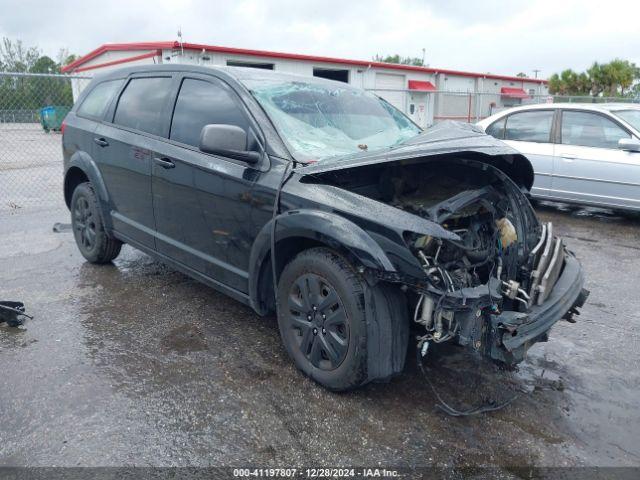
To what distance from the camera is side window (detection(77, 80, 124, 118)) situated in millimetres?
5051

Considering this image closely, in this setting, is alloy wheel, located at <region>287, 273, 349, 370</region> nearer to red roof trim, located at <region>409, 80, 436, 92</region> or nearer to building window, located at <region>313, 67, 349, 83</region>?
building window, located at <region>313, 67, 349, 83</region>

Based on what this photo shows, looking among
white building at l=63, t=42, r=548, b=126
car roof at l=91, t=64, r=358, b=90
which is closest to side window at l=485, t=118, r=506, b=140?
car roof at l=91, t=64, r=358, b=90

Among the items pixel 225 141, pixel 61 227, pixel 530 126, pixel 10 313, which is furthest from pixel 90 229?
pixel 530 126

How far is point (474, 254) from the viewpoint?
3127mm

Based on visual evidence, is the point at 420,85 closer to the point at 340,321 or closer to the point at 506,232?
the point at 506,232

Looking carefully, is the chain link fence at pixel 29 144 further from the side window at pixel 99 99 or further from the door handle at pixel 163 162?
the door handle at pixel 163 162

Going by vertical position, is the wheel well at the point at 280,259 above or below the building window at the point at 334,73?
below

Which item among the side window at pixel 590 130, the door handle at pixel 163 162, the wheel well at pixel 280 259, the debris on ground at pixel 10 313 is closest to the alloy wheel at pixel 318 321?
the wheel well at pixel 280 259

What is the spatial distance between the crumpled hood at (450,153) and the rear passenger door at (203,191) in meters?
0.59

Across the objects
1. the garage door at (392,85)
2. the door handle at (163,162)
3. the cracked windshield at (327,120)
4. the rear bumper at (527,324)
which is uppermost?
the garage door at (392,85)

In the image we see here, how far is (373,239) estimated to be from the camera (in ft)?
9.37

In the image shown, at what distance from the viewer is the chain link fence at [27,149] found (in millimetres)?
9141

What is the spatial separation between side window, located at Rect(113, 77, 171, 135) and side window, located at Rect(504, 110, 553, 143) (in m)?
5.63

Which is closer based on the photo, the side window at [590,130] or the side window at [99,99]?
the side window at [99,99]
